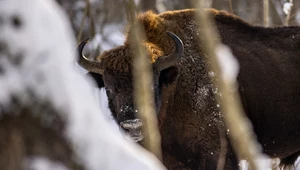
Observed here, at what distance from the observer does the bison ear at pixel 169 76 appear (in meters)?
6.23

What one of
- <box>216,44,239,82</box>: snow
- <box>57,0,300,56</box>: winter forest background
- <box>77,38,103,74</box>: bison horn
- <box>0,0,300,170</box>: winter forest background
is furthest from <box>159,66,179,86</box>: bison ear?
<box>57,0,300,56</box>: winter forest background

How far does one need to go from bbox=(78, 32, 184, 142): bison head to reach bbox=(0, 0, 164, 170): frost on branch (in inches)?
128

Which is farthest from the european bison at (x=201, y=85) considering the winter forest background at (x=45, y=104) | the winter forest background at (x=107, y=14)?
the winter forest background at (x=107, y=14)

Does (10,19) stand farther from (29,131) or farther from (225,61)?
(225,61)

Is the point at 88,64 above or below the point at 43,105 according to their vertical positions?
below

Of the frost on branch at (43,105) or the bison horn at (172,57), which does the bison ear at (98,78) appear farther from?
the frost on branch at (43,105)

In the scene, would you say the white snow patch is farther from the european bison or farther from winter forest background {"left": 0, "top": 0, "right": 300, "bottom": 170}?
the european bison

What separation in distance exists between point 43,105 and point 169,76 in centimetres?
396

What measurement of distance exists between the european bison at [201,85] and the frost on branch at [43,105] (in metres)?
3.25

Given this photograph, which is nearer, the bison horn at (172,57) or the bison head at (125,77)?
the bison head at (125,77)

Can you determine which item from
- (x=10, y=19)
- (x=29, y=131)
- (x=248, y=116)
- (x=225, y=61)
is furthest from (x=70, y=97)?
(x=248, y=116)

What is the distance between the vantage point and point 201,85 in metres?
6.41

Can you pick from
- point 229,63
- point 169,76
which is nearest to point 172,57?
point 169,76

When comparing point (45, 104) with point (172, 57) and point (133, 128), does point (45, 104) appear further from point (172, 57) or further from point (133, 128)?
point (172, 57)
